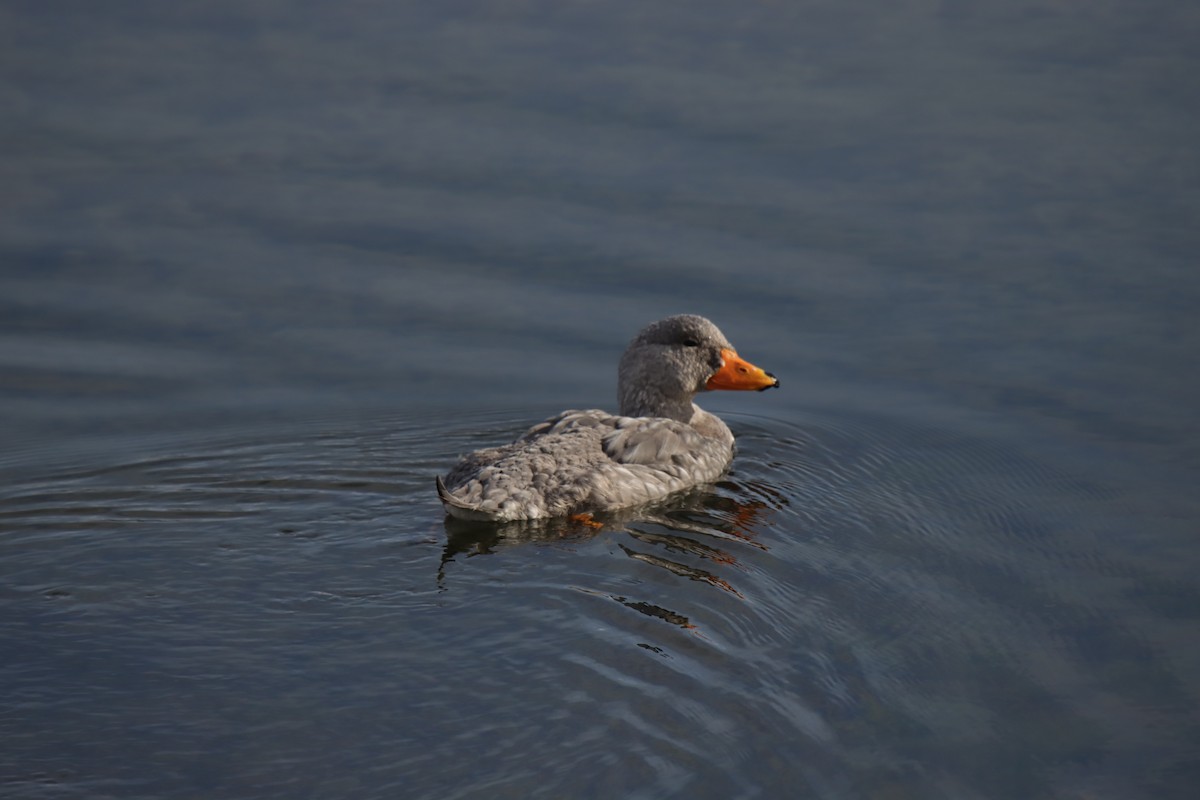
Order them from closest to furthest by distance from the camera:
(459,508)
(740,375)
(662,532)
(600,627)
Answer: (600,627) → (459,508) → (662,532) → (740,375)

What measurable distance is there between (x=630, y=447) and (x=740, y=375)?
4.35 feet

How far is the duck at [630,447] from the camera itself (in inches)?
366

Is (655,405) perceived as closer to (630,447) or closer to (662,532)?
(630,447)

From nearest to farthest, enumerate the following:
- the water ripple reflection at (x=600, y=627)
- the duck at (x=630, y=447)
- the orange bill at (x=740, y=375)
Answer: the water ripple reflection at (x=600, y=627) < the duck at (x=630, y=447) < the orange bill at (x=740, y=375)

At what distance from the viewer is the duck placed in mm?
9289

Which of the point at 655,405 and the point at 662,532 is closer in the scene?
the point at 662,532

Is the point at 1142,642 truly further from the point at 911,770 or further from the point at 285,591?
the point at 285,591

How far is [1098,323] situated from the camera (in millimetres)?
11945

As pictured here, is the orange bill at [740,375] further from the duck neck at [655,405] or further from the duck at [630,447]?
the duck neck at [655,405]

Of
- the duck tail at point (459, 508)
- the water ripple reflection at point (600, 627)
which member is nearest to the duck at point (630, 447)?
the duck tail at point (459, 508)

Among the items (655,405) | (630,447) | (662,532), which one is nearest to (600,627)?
(662,532)

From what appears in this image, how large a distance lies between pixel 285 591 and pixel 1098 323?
6.71 meters

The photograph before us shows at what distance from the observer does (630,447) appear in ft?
33.1

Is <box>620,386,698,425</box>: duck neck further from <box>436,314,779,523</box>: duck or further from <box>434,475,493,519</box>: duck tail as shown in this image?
<box>434,475,493,519</box>: duck tail
